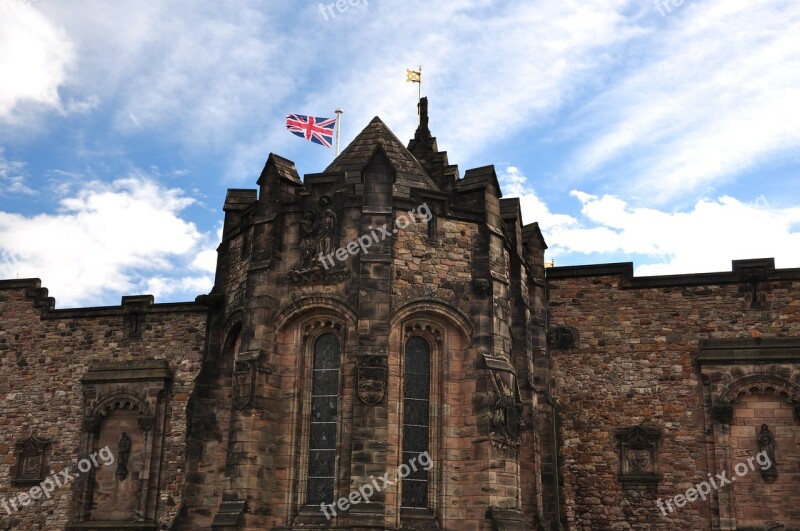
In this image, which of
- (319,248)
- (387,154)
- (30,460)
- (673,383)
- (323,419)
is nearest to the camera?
(323,419)

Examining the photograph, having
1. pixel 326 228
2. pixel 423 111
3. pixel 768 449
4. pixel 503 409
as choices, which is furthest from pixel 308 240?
pixel 768 449

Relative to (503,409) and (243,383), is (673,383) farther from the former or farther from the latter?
(243,383)

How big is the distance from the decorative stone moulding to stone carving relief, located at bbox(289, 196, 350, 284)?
8269mm

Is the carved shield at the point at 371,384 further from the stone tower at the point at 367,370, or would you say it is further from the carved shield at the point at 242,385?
the carved shield at the point at 242,385

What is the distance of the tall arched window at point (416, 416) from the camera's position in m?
15.8

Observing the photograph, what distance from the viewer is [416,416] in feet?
53.3

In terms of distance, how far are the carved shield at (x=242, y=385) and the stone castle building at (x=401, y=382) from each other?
0.04 m

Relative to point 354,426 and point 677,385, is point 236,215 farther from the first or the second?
point 677,385

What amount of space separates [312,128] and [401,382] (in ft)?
30.1

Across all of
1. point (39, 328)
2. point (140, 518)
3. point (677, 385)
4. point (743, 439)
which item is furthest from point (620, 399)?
point (39, 328)

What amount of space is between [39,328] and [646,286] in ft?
53.1

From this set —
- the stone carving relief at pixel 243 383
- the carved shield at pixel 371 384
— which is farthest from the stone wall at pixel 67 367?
the carved shield at pixel 371 384

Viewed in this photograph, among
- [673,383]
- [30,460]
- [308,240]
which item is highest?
[308,240]

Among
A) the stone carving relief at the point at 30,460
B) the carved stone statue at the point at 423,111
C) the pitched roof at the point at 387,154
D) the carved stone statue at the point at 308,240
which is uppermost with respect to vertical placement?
the carved stone statue at the point at 423,111
